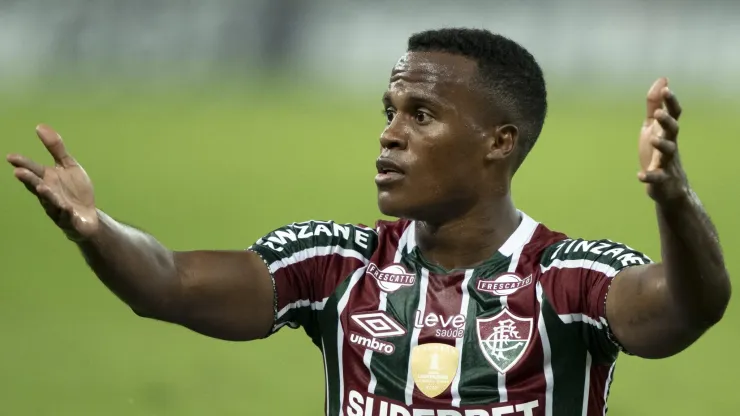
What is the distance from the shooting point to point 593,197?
33.6 feet

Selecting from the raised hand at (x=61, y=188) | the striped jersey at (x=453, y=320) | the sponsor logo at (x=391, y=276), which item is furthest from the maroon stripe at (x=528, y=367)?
the raised hand at (x=61, y=188)

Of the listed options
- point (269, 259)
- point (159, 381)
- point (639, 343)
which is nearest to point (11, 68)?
point (159, 381)

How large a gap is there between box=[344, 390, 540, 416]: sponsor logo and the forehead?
99 centimetres

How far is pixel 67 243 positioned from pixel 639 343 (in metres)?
6.61

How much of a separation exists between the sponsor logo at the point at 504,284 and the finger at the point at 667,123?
36.4 inches

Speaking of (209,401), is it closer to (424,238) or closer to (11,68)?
(424,238)

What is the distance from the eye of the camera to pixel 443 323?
13.2ft

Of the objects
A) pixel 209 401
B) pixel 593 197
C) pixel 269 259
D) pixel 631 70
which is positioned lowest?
pixel 209 401

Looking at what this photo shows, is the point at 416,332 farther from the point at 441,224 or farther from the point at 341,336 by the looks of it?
the point at 441,224

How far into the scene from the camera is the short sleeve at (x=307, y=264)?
4.17 meters

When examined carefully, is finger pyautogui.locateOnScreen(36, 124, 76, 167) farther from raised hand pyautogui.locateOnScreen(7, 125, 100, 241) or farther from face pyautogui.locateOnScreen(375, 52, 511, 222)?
face pyautogui.locateOnScreen(375, 52, 511, 222)

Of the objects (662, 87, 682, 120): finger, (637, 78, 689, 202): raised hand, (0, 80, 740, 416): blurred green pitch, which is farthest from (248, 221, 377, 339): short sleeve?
(0, 80, 740, 416): blurred green pitch

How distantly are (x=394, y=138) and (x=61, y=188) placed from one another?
1.10 metres

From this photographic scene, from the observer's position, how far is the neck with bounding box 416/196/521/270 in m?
4.20
